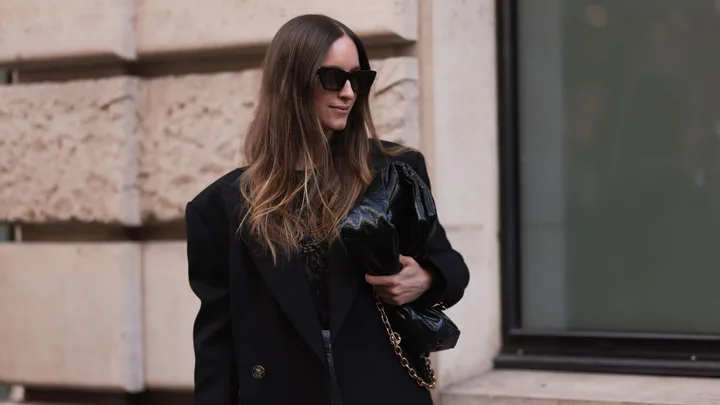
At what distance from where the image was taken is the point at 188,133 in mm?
4512

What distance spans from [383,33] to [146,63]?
109cm

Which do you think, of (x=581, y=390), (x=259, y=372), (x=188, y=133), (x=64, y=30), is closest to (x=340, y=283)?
(x=259, y=372)

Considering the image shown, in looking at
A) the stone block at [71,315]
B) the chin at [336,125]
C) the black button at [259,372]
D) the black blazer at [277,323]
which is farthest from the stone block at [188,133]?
the black button at [259,372]

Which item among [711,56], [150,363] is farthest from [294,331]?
[711,56]

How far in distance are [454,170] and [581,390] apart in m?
0.90

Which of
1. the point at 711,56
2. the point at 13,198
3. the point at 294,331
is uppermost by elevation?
the point at 711,56

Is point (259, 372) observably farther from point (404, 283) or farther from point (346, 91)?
point (346, 91)

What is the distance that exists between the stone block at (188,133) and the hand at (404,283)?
5.16 feet

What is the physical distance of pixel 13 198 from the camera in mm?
4828

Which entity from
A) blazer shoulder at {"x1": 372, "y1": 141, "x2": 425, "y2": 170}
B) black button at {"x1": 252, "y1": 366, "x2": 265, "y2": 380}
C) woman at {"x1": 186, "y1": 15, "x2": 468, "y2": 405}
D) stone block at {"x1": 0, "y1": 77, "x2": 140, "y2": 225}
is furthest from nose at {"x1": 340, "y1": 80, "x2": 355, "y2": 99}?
stone block at {"x1": 0, "y1": 77, "x2": 140, "y2": 225}

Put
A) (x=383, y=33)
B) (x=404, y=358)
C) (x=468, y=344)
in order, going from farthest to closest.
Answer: (x=468, y=344)
(x=383, y=33)
(x=404, y=358)

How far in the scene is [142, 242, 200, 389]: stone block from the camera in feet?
15.0

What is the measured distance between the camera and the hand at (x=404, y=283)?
2.90 metres

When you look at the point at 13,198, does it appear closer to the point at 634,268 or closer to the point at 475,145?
the point at 475,145
